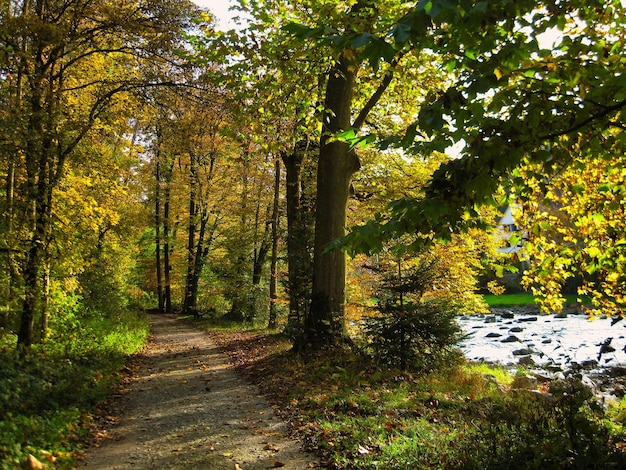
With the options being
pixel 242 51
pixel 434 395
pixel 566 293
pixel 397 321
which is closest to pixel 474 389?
pixel 434 395

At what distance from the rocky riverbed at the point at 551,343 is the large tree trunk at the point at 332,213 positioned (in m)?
3.05

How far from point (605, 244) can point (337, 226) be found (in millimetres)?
5683

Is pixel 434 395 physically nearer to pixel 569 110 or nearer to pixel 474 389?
pixel 474 389

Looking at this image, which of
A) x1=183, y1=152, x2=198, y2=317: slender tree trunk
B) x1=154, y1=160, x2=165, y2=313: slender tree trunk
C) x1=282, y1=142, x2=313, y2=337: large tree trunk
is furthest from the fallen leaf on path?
x1=154, y1=160, x2=165, y2=313: slender tree trunk

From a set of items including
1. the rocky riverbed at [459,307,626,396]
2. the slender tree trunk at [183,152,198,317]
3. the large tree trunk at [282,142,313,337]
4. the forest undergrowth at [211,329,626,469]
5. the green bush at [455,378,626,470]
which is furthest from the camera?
the slender tree trunk at [183,152,198,317]

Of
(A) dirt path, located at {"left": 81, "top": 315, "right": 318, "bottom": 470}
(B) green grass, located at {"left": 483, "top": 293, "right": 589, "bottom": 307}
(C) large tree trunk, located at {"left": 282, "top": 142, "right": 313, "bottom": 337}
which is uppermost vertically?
(C) large tree trunk, located at {"left": 282, "top": 142, "right": 313, "bottom": 337}

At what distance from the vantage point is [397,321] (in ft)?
29.1

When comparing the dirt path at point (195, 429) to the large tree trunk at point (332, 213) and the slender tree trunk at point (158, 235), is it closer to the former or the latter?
the large tree trunk at point (332, 213)

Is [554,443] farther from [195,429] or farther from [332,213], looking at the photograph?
[332,213]

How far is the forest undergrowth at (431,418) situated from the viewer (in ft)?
12.5

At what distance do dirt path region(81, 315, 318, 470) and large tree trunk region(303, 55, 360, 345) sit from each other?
2.21m

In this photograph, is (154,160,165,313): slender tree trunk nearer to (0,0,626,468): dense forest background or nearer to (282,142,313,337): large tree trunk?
(0,0,626,468): dense forest background

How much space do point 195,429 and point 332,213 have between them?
5293 millimetres

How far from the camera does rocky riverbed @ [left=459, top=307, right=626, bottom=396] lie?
42.2 ft
